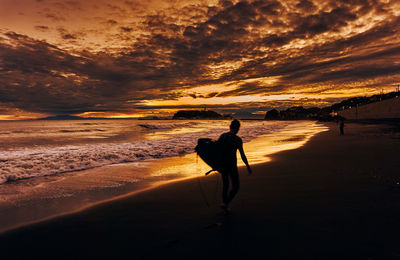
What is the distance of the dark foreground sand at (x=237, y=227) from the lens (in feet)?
12.8

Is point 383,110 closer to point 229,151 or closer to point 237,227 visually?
point 229,151

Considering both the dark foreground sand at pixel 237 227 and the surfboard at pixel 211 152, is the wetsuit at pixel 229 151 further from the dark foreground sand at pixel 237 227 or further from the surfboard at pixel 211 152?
the dark foreground sand at pixel 237 227

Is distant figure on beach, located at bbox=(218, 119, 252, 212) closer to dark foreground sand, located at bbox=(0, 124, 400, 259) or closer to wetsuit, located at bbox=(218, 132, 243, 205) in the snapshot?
wetsuit, located at bbox=(218, 132, 243, 205)

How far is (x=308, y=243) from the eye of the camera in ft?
13.1

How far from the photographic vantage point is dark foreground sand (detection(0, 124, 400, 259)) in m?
3.89

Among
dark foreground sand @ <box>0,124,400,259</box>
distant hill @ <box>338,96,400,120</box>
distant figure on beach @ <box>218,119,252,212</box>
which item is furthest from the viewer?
distant hill @ <box>338,96,400,120</box>

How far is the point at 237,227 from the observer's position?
4711mm

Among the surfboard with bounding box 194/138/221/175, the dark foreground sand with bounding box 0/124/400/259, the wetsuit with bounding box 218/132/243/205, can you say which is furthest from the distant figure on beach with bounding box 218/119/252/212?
the dark foreground sand with bounding box 0/124/400/259

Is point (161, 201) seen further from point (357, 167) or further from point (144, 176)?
point (357, 167)

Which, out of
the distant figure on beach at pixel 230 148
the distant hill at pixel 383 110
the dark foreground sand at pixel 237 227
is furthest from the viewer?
the distant hill at pixel 383 110

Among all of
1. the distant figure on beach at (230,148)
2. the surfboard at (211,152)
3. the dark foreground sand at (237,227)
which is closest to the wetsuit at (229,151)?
the distant figure on beach at (230,148)

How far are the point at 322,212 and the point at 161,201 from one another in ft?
14.0

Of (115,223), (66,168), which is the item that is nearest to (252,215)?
(115,223)

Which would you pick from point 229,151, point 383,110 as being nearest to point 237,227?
point 229,151
